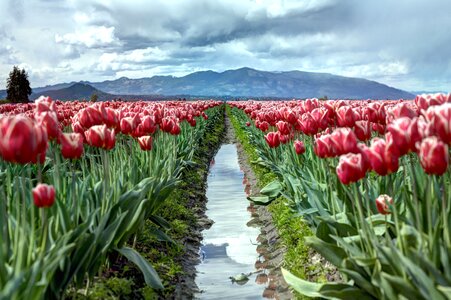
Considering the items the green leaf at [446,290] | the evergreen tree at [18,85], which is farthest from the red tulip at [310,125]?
the evergreen tree at [18,85]

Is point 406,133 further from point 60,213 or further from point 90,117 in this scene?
point 90,117

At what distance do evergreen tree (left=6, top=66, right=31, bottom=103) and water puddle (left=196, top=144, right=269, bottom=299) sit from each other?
7872 centimetres

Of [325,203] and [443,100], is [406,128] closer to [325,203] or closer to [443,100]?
[443,100]

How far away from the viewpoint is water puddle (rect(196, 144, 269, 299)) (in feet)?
21.2

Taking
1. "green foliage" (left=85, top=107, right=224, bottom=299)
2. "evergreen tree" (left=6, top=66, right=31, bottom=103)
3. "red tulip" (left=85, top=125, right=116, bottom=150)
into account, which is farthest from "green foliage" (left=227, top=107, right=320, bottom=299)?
"evergreen tree" (left=6, top=66, right=31, bottom=103)

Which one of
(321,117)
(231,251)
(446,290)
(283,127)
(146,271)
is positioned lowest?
(231,251)

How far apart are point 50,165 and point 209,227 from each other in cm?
314

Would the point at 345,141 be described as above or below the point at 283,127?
above

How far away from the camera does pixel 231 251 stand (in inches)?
316

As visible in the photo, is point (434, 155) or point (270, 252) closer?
point (434, 155)

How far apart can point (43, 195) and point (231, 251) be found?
4.91 meters

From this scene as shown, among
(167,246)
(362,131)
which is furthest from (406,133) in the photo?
(167,246)

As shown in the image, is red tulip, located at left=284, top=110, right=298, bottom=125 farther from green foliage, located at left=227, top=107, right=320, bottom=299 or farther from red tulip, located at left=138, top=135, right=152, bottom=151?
red tulip, located at left=138, top=135, right=152, bottom=151

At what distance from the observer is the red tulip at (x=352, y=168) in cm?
372
